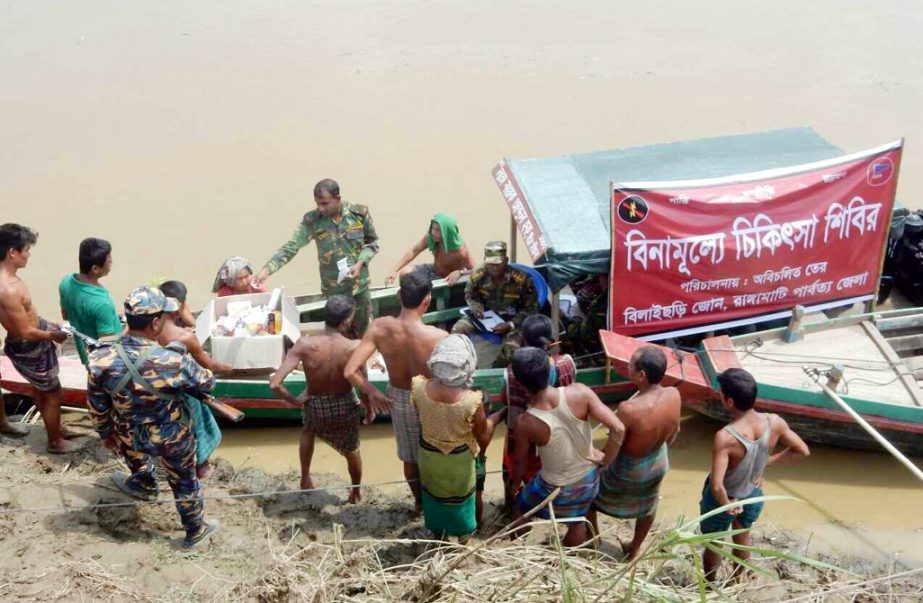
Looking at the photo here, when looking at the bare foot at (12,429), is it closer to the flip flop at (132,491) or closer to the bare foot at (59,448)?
the bare foot at (59,448)

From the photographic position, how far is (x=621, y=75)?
633 inches

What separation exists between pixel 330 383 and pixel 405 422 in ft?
1.86

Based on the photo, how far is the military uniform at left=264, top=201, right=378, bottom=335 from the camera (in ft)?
24.8

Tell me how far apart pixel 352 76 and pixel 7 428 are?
11.2 metres

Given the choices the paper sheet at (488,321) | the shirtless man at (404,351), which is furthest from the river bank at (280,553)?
the paper sheet at (488,321)

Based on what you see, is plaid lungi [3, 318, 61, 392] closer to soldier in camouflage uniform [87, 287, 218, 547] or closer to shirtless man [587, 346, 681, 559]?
soldier in camouflage uniform [87, 287, 218, 547]

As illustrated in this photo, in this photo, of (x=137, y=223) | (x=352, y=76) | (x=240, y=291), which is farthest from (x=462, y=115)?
(x=240, y=291)

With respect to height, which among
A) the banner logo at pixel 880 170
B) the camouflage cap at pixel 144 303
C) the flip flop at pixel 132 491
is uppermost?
the banner logo at pixel 880 170

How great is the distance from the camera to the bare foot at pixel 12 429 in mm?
6484

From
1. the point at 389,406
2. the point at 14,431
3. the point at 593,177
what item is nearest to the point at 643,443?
the point at 389,406

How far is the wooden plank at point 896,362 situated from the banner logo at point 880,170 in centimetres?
136

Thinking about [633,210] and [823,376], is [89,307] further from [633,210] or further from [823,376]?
[823,376]

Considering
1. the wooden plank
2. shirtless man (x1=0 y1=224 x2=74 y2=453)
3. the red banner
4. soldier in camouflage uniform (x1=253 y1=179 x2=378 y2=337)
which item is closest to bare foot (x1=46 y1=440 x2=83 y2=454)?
shirtless man (x1=0 y1=224 x2=74 y2=453)

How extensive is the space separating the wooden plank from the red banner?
0.56 meters
